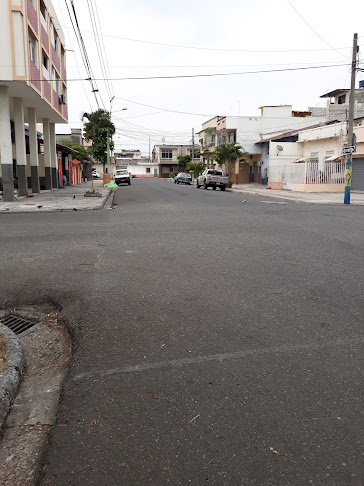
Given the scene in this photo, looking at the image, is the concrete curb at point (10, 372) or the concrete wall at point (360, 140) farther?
the concrete wall at point (360, 140)

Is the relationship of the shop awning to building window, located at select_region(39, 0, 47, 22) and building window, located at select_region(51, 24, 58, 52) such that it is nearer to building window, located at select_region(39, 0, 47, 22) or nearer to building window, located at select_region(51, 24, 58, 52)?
building window, located at select_region(51, 24, 58, 52)

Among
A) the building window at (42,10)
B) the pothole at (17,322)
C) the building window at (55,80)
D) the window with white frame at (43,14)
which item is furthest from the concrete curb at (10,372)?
the building window at (55,80)

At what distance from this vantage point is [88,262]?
22.8ft

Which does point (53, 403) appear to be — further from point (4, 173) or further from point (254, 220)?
point (4, 173)

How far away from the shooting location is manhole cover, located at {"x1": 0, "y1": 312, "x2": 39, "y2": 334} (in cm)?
444

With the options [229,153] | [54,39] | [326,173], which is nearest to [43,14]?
[54,39]

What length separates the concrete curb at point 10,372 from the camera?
2943 millimetres

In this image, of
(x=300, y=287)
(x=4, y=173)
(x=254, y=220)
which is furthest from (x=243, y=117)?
(x=300, y=287)

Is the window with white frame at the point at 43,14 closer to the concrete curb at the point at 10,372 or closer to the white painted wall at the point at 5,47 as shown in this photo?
the white painted wall at the point at 5,47

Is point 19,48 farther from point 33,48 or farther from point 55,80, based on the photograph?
point 55,80

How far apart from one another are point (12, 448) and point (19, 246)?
249 inches

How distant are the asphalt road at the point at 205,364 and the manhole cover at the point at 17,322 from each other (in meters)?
0.40

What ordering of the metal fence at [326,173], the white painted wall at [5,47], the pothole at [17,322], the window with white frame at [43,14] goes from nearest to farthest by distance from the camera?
the pothole at [17,322], the white painted wall at [5,47], the window with white frame at [43,14], the metal fence at [326,173]

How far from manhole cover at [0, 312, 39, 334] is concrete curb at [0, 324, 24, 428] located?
0.38 meters
